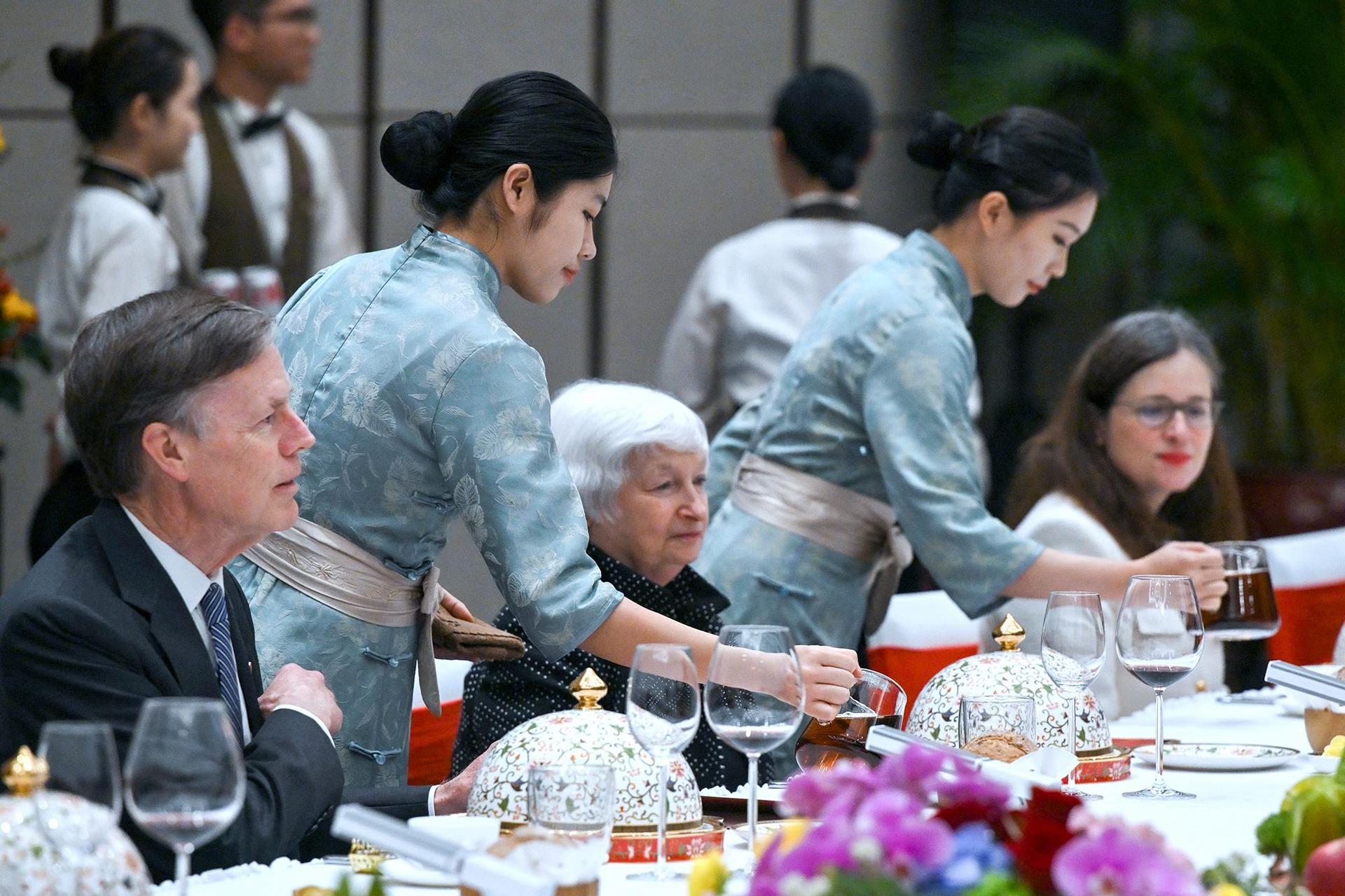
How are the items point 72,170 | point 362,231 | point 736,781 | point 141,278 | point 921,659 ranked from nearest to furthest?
point 736,781 → point 921,659 → point 141,278 → point 72,170 → point 362,231

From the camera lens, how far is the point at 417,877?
1.60 metres

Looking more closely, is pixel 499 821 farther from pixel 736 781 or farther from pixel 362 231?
pixel 362 231

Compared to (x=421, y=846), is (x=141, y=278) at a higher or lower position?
higher

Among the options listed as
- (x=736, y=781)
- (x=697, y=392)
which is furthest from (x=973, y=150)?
(x=697, y=392)

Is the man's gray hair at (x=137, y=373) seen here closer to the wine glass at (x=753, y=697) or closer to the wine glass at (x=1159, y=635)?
the wine glass at (x=753, y=697)

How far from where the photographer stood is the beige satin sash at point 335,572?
2.21 m

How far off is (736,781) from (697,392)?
6.98 ft

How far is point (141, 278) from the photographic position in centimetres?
400

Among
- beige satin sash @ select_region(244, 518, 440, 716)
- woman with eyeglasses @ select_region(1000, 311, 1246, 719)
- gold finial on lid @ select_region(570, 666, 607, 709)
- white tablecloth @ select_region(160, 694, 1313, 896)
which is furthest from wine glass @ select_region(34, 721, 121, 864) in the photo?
woman with eyeglasses @ select_region(1000, 311, 1246, 719)

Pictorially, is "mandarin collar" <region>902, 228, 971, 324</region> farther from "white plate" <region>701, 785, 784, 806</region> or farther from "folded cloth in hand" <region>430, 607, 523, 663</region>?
"white plate" <region>701, 785, 784, 806</region>

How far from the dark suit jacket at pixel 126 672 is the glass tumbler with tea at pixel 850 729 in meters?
0.48

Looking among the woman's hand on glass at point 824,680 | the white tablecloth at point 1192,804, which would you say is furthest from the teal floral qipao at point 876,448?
the woman's hand on glass at point 824,680

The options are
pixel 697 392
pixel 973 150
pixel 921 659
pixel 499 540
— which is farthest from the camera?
pixel 697 392

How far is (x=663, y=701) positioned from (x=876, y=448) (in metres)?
1.32
